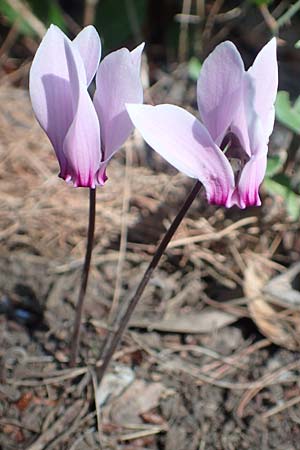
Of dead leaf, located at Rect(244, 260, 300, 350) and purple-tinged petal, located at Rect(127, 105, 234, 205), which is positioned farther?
dead leaf, located at Rect(244, 260, 300, 350)

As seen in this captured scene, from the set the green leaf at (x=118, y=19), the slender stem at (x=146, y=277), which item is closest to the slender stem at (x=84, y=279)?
the slender stem at (x=146, y=277)

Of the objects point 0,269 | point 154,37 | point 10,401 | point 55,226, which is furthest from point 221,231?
point 154,37

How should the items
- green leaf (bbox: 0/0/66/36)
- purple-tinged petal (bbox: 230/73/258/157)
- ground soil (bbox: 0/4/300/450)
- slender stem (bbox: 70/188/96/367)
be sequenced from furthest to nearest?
green leaf (bbox: 0/0/66/36), ground soil (bbox: 0/4/300/450), slender stem (bbox: 70/188/96/367), purple-tinged petal (bbox: 230/73/258/157)

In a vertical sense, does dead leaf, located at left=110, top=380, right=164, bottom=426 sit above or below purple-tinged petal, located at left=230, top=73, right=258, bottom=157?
below

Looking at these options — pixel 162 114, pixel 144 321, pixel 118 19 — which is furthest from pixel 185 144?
pixel 118 19

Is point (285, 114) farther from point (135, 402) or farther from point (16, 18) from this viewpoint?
point (16, 18)

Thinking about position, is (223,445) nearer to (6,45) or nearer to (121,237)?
(121,237)

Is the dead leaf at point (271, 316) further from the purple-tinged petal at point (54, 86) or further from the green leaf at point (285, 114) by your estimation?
the purple-tinged petal at point (54, 86)

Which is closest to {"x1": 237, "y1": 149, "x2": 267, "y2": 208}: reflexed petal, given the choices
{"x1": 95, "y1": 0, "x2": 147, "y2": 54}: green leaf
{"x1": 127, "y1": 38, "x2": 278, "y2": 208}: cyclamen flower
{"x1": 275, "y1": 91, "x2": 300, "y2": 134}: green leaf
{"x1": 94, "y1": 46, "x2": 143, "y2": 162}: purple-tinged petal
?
{"x1": 127, "y1": 38, "x2": 278, "y2": 208}: cyclamen flower

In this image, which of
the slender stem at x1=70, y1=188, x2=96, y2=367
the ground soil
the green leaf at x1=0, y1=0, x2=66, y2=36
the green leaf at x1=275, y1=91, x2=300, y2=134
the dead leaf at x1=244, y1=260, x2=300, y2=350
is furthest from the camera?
the green leaf at x1=0, y1=0, x2=66, y2=36

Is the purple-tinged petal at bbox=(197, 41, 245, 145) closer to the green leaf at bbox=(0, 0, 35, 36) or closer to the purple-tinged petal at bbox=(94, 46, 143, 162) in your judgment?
the purple-tinged petal at bbox=(94, 46, 143, 162)
